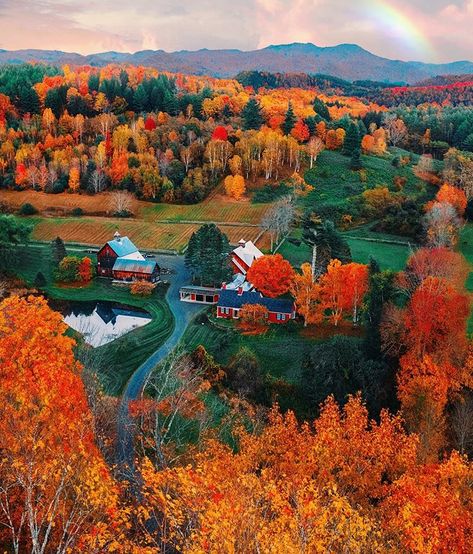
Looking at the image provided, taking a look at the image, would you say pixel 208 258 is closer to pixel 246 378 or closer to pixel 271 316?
pixel 271 316

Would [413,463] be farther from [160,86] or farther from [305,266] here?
[160,86]

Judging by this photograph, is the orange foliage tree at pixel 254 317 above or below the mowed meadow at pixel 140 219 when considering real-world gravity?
below

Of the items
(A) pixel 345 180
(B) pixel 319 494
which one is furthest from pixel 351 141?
(B) pixel 319 494

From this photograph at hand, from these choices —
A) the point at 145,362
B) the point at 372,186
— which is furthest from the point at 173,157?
the point at 145,362

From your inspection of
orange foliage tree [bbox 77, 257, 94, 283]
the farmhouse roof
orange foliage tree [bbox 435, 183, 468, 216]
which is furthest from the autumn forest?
the farmhouse roof

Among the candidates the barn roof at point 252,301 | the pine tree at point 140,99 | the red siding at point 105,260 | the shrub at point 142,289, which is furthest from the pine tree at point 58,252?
the pine tree at point 140,99

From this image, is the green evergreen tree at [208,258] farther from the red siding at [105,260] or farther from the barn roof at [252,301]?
the red siding at [105,260]
